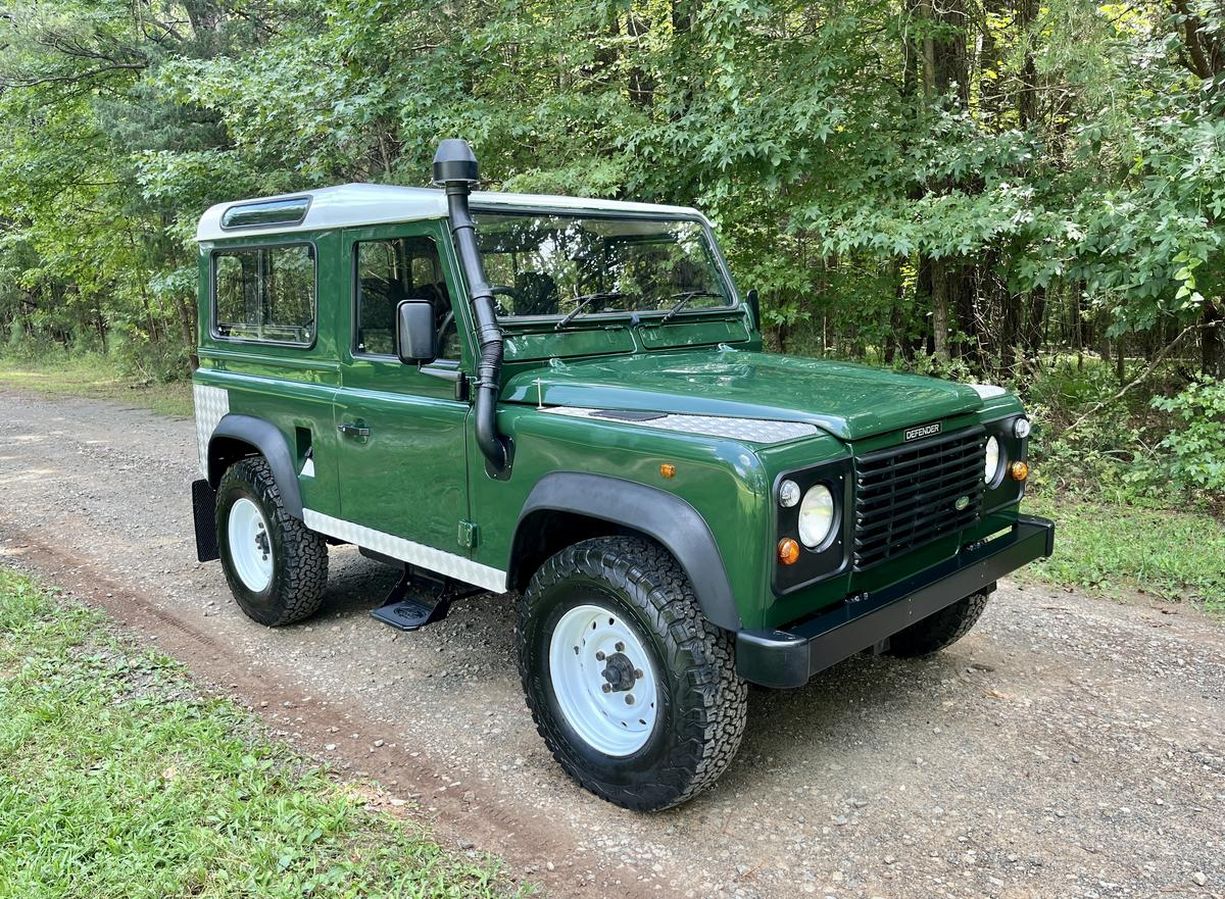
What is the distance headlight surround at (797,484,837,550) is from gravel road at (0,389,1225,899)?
1.02m

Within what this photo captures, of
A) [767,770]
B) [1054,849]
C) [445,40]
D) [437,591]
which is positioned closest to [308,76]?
[445,40]

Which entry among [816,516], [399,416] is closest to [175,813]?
[399,416]

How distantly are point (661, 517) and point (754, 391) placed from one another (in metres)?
0.76

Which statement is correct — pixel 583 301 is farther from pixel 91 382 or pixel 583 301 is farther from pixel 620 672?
pixel 91 382

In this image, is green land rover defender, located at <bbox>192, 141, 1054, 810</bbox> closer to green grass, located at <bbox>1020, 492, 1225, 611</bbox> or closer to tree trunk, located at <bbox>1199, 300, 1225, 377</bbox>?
green grass, located at <bbox>1020, 492, 1225, 611</bbox>

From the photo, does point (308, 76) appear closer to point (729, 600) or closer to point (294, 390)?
point (294, 390)

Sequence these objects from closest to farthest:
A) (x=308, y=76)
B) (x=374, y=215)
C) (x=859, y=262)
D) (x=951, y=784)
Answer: (x=951, y=784)
(x=374, y=215)
(x=859, y=262)
(x=308, y=76)

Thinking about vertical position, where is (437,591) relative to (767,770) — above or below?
above

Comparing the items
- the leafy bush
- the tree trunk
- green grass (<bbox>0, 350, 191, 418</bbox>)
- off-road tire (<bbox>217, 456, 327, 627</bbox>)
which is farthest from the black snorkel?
green grass (<bbox>0, 350, 191, 418</bbox>)

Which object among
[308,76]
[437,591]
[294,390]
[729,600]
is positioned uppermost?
[308,76]

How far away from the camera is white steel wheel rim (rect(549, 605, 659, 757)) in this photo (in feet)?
10.7

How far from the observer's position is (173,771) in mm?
3453

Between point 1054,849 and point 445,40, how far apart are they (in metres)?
9.39

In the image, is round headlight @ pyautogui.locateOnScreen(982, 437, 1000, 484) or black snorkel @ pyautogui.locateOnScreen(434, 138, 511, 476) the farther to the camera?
round headlight @ pyautogui.locateOnScreen(982, 437, 1000, 484)
